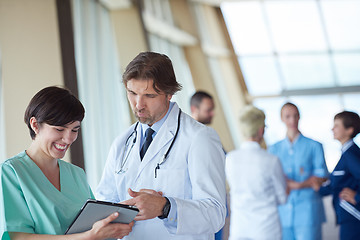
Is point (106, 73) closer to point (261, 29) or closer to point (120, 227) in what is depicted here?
point (120, 227)

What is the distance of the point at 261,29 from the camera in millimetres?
9445

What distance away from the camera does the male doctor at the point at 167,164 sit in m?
1.51

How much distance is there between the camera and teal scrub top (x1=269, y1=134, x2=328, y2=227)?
11.3ft

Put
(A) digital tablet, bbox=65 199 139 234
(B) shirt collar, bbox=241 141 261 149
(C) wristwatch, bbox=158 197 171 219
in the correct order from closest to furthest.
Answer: (A) digital tablet, bbox=65 199 139 234
(C) wristwatch, bbox=158 197 171 219
(B) shirt collar, bbox=241 141 261 149

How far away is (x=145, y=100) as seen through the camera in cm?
165

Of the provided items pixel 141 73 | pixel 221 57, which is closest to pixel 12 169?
pixel 141 73

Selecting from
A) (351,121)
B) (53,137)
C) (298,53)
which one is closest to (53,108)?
(53,137)

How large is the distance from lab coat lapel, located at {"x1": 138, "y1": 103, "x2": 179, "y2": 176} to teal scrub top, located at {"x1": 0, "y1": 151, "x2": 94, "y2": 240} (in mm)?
311

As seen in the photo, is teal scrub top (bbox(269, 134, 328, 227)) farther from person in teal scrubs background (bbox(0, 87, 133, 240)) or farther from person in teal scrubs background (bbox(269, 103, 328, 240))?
person in teal scrubs background (bbox(0, 87, 133, 240))

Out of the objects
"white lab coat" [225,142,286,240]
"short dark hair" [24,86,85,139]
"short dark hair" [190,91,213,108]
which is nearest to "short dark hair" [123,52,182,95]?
"short dark hair" [24,86,85,139]

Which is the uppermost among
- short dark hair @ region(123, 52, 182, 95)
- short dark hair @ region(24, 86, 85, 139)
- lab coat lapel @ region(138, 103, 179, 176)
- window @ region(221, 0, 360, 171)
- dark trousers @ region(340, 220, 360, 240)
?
window @ region(221, 0, 360, 171)

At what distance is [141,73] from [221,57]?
7.47 metres

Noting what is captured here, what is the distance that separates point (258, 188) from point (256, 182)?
48 millimetres

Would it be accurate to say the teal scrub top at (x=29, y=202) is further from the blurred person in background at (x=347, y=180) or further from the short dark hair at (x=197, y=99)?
the blurred person in background at (x=347, y=180)
